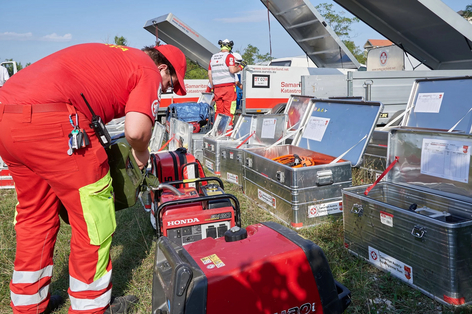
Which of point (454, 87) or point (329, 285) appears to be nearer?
point (329, 285)

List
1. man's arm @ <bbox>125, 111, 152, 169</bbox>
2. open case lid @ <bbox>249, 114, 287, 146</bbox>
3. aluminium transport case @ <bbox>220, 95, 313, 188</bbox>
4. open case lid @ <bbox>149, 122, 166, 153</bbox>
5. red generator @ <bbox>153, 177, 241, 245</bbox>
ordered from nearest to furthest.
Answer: man's arm @ <bbox>125, 111, 152, 169</bbox> → red generator @ <bbox>153, 177, 241, 245</bbox> → aluminium transport case @ <bbox>220, 95, 313, 188</bbox> → open case lid @ <bbox>249, 114, 287, 146</bbox> → open case lid @ <bbox>149, 122, 166, 153</bbox>

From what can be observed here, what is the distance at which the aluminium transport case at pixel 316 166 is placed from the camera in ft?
11.0

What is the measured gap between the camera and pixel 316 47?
33.0 feet

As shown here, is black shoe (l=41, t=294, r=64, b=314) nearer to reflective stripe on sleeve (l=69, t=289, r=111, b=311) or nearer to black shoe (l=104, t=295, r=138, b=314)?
black shoe (l=104, t=295, r=138, b=314)

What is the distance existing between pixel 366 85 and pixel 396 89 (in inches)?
23.3

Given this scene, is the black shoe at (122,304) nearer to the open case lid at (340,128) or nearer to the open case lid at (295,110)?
the open case lid at (340,128)

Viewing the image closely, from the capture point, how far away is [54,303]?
8.18 ft

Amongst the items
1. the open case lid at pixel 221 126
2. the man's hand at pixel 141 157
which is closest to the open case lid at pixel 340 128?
the open case lid at pixel 221 126

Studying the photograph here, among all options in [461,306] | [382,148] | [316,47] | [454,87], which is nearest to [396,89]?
[454,87]

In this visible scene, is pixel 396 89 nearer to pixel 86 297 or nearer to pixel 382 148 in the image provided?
pixel 382 148

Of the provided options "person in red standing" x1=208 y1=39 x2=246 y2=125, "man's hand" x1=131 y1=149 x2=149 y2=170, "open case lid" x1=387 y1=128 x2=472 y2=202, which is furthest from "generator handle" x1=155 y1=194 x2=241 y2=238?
"person in red standing" x1=208 y1=39 x2=246 y2=125

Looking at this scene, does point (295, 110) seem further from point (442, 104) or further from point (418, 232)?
point (418, 232)

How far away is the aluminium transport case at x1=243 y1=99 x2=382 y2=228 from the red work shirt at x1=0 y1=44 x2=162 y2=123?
1.75 meters

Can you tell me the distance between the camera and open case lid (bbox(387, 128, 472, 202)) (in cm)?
261
